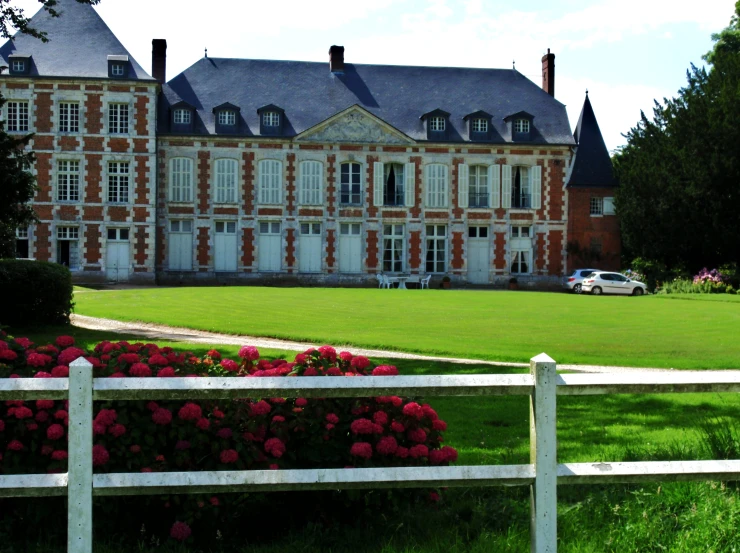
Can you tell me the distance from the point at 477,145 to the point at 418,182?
10.4ft

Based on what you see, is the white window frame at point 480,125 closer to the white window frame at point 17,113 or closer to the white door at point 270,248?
the white door at point 270,248

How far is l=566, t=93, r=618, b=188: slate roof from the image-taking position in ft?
125

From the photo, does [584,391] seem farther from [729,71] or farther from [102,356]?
[729,71]

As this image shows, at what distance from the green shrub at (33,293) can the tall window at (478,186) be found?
79.9 ft

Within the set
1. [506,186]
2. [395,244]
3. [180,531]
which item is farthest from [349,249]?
[180,531]

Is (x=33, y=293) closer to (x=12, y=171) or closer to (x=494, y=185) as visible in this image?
(x=12, y=171)

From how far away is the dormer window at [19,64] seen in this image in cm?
3350

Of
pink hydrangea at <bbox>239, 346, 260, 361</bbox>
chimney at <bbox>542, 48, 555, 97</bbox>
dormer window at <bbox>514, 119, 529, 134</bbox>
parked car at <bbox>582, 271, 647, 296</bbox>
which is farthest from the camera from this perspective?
chimney at <bbox>542, 48, 555, 97</bbox>

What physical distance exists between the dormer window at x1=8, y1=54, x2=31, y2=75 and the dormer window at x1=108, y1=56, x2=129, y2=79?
317 centimetres

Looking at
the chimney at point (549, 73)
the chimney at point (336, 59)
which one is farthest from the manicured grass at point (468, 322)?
the chimney at point (549, 73)

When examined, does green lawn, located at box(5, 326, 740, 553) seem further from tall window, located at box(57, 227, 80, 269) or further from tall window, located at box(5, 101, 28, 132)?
tall window, located at box(5, 101, 28, 132)

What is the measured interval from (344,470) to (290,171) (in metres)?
33.7

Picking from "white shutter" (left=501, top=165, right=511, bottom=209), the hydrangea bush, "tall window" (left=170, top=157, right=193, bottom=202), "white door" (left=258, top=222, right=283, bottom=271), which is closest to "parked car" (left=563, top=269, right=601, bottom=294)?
"white shutter" (left=501, top=165, right=511, bottom=209)

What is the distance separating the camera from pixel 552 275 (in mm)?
37812
